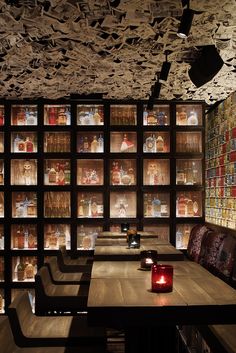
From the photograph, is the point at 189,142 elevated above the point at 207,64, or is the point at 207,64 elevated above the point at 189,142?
the point at 207,64

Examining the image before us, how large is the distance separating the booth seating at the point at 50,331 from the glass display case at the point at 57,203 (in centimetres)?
303

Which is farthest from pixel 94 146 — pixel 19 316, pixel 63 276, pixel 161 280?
pixel 161 280

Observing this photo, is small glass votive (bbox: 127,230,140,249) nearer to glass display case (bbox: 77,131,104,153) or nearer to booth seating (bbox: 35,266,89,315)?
booth seating (bbox: 35,266,89,315)

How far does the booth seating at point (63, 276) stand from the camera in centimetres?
426

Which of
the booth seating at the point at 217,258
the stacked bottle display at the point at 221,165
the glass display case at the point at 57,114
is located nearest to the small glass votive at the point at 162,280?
the booth seating at the point at 217,258

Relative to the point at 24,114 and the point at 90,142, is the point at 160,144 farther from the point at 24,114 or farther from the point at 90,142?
the point at 24,114

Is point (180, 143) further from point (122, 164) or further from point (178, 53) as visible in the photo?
point (178, 53)

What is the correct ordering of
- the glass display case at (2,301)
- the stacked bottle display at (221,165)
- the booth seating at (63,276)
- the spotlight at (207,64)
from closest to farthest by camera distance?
the spotlight at (207,64) → the booth seating at (63,276) → the stacked bottle display at (221,165) → the glass display case at (2,301)

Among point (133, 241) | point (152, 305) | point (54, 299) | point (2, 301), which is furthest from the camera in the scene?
point (2, 301)

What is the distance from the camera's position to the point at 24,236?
6.03 metres

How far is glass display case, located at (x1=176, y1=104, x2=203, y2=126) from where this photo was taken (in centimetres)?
613

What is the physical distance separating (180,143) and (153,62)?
1.95m

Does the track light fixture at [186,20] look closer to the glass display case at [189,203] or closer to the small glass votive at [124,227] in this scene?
the small glass votive at [124,227]

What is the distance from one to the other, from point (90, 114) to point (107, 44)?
233 centimetres
